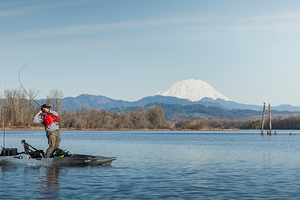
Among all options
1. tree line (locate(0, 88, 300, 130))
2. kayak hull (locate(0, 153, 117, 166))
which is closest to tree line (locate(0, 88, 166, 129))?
tree line (locate(0, 88, 300, 130))

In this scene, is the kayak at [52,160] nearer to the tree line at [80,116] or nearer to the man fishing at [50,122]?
the man fishing at [50,122]

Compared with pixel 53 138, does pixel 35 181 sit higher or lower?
lower

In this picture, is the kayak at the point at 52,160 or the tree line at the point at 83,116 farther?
the tree line at the point at 83,116

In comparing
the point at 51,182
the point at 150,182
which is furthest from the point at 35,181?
the point at 150,182

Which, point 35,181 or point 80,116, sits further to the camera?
point 80,116

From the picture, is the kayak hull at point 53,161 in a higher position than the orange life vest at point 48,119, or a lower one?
lower

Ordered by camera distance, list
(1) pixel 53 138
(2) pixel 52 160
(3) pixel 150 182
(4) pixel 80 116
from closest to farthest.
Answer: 1. (3) pixel 150 182
2. (1) pixel 53 138
3. (2) pixel 52 160
4. (4) pixel 80 116

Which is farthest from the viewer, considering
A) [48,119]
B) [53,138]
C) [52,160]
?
[52,160]

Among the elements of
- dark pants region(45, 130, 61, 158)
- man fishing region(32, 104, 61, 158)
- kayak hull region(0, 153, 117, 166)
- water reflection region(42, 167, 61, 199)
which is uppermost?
man fishing region(32, 104, 61, 158)

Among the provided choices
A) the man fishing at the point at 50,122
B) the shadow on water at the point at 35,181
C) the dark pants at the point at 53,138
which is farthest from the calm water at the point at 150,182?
the man fishing at the point at 50,122

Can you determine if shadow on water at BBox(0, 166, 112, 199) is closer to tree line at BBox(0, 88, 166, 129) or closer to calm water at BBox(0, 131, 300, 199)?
calm water at BBox(0, 131, 300, 199)

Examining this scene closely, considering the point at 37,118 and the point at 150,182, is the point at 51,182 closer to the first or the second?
the point at 37,118

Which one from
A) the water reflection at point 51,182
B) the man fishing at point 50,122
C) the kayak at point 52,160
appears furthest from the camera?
the kayak at point 52,160

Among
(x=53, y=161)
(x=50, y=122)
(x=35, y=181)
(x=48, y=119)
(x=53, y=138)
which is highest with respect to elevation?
(x=48, y=119)
